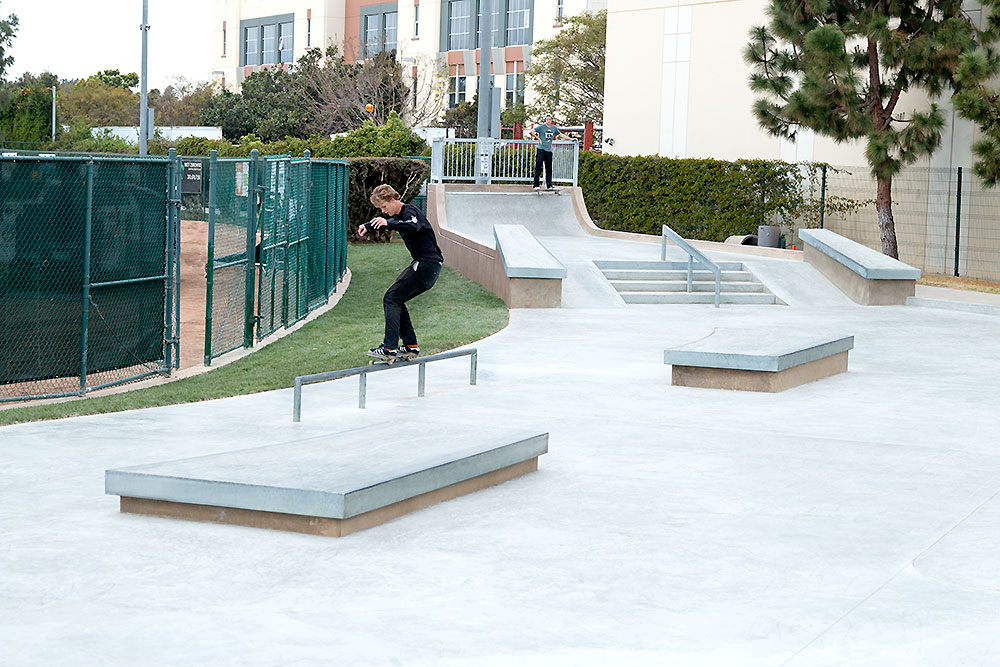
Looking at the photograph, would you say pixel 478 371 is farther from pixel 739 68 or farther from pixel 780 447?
pixel 739 68

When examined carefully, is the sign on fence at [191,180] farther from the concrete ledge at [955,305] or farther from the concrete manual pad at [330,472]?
the concrete manual pad at [330,472]

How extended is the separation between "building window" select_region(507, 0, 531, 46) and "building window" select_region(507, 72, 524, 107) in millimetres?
1762

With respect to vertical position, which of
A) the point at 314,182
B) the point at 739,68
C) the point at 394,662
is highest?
the point at 739,68

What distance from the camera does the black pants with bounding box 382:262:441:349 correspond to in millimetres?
10992

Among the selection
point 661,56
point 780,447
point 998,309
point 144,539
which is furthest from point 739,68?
point 144,539

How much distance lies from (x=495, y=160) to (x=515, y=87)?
37.4 metres

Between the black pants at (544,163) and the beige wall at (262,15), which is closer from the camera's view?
the black pants at (544,163)

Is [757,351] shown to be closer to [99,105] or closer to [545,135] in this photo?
[545,135]

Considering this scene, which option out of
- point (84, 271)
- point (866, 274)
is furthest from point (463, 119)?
point (84, 271)

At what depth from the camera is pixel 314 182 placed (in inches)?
731

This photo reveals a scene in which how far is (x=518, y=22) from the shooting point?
222ft

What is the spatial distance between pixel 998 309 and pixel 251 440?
14422 mm

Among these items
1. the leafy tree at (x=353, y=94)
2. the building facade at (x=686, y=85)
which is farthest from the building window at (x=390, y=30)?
the building facade at (x=686, y=85)

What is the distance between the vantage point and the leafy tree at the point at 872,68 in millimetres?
22922
